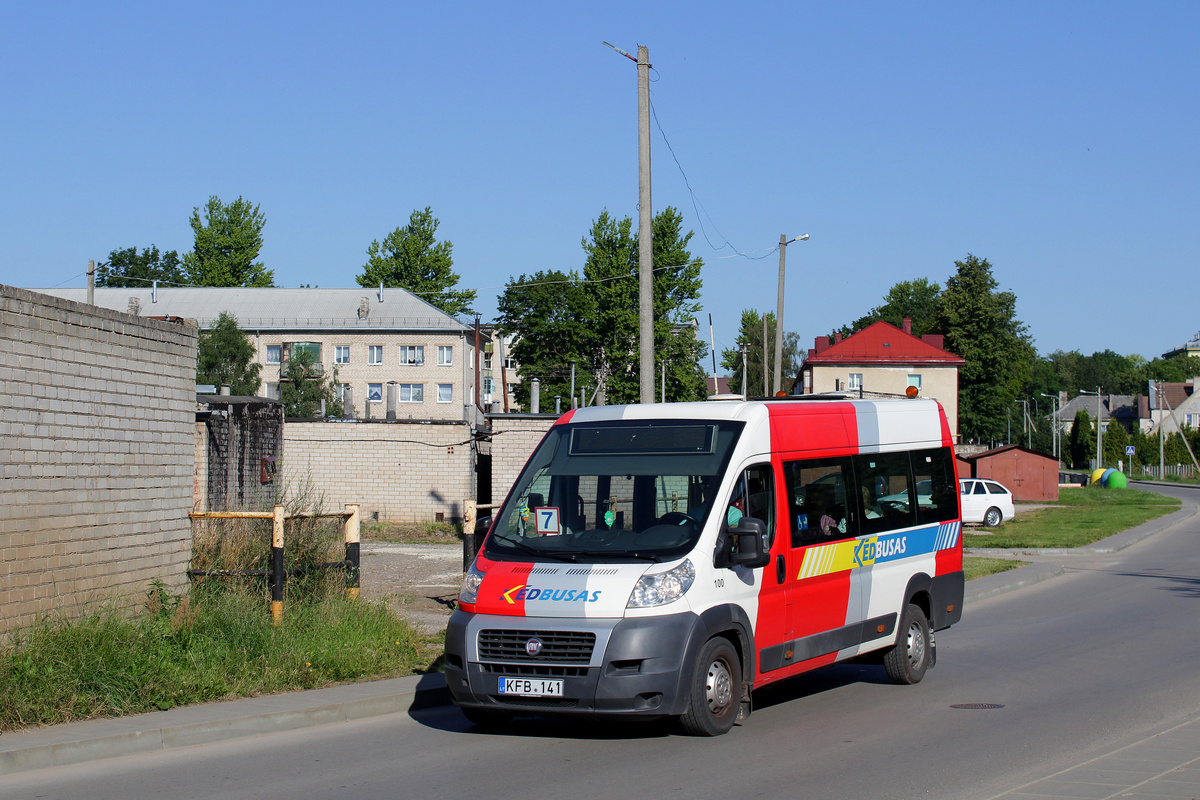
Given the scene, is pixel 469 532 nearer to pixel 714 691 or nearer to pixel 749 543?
pixel 714 691

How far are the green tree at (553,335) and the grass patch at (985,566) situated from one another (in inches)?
1873

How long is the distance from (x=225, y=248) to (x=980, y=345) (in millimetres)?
61903

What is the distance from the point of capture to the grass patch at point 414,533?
28.9m

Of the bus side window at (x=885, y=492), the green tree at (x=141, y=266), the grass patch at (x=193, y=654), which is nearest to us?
the grass patch at (x=193, y=654)

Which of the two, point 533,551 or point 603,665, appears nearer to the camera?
point 603,665

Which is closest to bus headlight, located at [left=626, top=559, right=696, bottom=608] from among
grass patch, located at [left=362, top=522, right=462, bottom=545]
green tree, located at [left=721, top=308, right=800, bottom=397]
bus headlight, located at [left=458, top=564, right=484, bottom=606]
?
bus headlight, located at [left=458, top=564, right=484, bottom=606]

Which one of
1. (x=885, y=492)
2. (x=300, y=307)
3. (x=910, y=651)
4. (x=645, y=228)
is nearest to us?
(x=885, y=492)

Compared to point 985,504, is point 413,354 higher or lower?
higher

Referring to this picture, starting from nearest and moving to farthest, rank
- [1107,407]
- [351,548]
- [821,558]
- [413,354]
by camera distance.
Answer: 1. [821,558]
2. [351,548]
3. [413,354]
4. [1107,407]

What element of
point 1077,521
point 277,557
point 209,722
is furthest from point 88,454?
point 1077,521

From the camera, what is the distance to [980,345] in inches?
Result: 3391

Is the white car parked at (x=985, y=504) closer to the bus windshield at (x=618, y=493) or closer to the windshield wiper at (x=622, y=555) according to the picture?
the bus windshield at (x=618, y=493)

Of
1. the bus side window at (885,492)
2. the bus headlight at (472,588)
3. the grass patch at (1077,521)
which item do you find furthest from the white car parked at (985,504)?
the bus headlight at (472,588)

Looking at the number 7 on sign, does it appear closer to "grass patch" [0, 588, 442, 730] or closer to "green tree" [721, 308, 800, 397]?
"grass patch" [0, 588, 442, 730]
